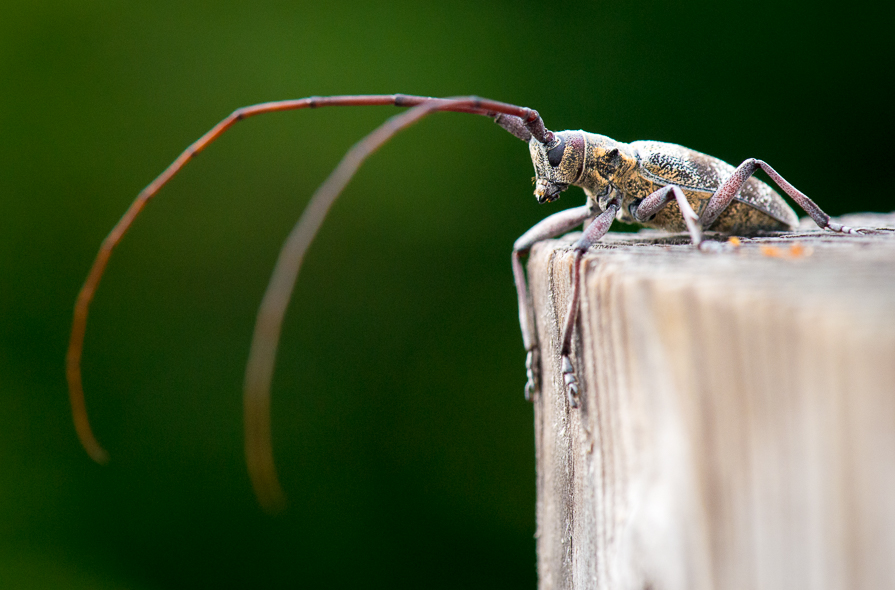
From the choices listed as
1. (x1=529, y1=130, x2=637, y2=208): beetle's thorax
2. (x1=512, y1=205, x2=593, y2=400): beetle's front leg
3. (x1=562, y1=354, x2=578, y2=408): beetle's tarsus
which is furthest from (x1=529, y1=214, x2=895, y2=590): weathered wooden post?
(x1=529, y1=130, x2=637, y2=208): beetle's thorax

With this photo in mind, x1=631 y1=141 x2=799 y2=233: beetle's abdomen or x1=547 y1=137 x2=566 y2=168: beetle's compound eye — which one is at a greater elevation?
x1=547 y1=137 x2=566 y2=168: beetle's compound eye

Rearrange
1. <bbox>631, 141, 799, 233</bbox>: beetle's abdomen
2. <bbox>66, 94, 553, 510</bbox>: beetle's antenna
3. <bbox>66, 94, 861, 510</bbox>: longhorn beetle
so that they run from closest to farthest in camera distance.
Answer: <bbox>66, 94, 553, 510</bbox>: beetle's antenna, <bbox>66, 94, 861, 510</bbox>: longhorn beetle, <bbox>631, 141, 799, 233</bbox>: beetle's abdomen

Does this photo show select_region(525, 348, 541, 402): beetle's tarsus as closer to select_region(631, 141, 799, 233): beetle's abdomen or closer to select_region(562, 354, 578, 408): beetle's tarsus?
select_region(562, 354, 578, 408): beetle's tarsus

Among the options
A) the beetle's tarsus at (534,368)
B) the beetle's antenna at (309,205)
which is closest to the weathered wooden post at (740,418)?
the beetle's antenna at (309,205)

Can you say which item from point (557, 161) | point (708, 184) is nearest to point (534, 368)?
point (557, 161)

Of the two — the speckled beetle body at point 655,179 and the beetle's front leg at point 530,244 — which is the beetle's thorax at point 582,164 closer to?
the speckled beetle body at point 655,179

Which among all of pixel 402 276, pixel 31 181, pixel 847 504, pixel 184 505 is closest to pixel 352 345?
pixel 402 276

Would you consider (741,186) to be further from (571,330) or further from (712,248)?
(571,330)
